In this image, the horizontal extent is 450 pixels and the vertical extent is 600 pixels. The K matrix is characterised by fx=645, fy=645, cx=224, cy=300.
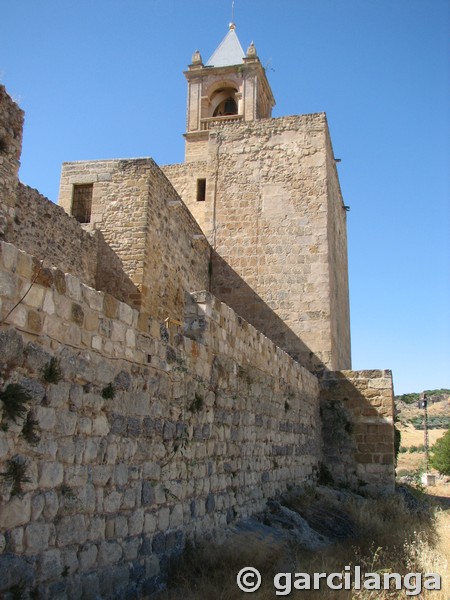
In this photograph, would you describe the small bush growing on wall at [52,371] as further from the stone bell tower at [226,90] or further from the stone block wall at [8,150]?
the stone bell tower at [226,90]

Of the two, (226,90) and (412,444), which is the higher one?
(226,90)

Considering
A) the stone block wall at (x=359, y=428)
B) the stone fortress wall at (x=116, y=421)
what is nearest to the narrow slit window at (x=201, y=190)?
the stone block wall at (x=359, y=428)

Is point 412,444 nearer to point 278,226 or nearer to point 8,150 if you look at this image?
point 278,226

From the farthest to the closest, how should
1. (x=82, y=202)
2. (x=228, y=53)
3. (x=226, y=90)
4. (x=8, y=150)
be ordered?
(x=228, y=53), (x=226, y=90), (x=82, y=202), (x=8, y=150)

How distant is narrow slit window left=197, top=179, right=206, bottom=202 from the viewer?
17047mm

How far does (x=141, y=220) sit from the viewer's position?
37.7 ft

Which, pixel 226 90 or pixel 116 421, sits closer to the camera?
pixel 116 421

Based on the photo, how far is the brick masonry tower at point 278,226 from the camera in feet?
48.9

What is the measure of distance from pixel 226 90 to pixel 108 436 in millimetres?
25155

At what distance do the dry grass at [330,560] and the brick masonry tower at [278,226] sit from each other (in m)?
6.08

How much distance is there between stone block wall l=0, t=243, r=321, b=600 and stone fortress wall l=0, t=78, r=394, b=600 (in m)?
0.01

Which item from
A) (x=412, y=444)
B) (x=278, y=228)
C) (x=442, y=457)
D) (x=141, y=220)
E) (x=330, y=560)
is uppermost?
(x=278, y=228)

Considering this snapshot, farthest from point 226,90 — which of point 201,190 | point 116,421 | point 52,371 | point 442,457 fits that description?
point 52,371

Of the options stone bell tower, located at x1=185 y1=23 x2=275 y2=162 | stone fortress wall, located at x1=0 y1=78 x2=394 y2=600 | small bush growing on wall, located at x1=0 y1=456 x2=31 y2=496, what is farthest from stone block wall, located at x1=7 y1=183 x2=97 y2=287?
stone bell tower, located at x1=185 y1=23 x2=275 y2=162
